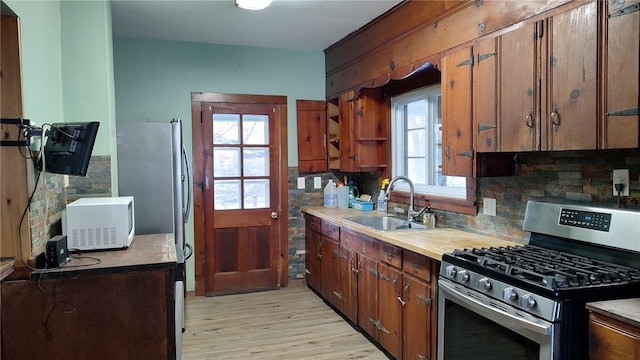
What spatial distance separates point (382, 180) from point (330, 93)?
3.82 ft

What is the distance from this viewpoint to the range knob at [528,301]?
5.48 ft

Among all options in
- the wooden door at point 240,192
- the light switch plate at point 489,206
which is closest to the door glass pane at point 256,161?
the wooden door at point 240,192

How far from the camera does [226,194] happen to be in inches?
177

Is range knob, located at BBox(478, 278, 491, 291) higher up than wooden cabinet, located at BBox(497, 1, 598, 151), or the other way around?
wooden cabinet, located at BBox(497, 1, 598, 151)

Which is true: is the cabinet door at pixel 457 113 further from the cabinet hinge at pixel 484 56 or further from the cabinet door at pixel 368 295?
the cabinet door at pixel 368 295

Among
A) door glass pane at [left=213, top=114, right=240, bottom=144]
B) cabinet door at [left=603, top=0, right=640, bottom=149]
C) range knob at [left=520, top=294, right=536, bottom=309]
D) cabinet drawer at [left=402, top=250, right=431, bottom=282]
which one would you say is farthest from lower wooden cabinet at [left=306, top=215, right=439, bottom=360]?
door glass pane at [left=213, top=114, right=240, bottom=144]

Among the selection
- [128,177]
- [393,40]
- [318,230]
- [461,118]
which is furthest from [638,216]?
[128,177]

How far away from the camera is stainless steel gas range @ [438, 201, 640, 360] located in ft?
5.30

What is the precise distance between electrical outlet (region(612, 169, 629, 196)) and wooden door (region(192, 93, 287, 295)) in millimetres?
3187

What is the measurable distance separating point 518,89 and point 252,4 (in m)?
1.96

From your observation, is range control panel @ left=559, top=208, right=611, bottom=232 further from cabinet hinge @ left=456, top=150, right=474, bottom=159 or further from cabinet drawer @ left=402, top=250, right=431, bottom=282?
cabinet drawer @ left=402, top=250, right=431, bottom=282

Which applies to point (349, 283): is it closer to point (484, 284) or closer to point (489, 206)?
point (489, 206)

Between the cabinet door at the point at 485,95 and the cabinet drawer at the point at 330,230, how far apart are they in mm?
1623

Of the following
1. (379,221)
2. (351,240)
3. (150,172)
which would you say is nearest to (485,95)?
(351,240)
